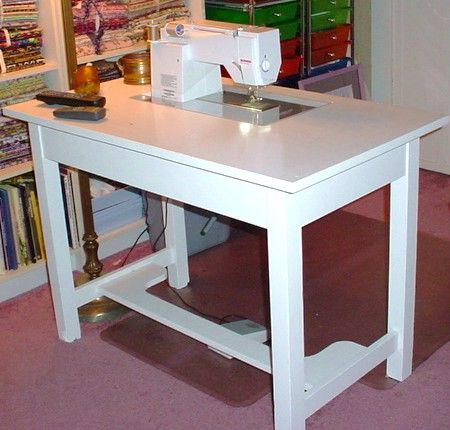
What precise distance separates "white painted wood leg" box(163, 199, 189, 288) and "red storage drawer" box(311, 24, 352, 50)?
3.88 feet

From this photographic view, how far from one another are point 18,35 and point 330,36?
1.49 meters

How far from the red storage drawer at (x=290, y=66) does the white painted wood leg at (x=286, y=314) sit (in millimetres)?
1784

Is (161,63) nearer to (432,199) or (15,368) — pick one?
(15,368)

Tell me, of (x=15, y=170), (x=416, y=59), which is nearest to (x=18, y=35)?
(x=15, y=170)

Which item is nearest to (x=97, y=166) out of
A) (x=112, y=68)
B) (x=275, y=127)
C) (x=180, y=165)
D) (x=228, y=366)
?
(x=180, y=165)

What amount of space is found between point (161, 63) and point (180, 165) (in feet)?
1.51

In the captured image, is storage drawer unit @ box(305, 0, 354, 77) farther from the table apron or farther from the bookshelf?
the table apron

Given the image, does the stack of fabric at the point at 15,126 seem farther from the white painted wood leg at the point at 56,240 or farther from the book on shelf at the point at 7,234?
the white painted wood leg at the point at 56,240

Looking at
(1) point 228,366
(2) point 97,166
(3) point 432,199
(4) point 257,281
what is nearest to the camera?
(2) point 97,166

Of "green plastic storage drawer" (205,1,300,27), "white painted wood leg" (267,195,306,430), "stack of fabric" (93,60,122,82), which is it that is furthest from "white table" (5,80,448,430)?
"green plastic storage drawer" (205,1,300,27)

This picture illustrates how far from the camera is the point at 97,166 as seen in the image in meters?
2.21

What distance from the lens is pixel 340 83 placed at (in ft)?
12.1

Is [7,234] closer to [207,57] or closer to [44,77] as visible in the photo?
[44,77]

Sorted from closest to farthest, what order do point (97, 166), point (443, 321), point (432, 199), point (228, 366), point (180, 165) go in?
point (180, 165), point (97, 166), point (228, 366), point (443, 321), point (432, 199)
